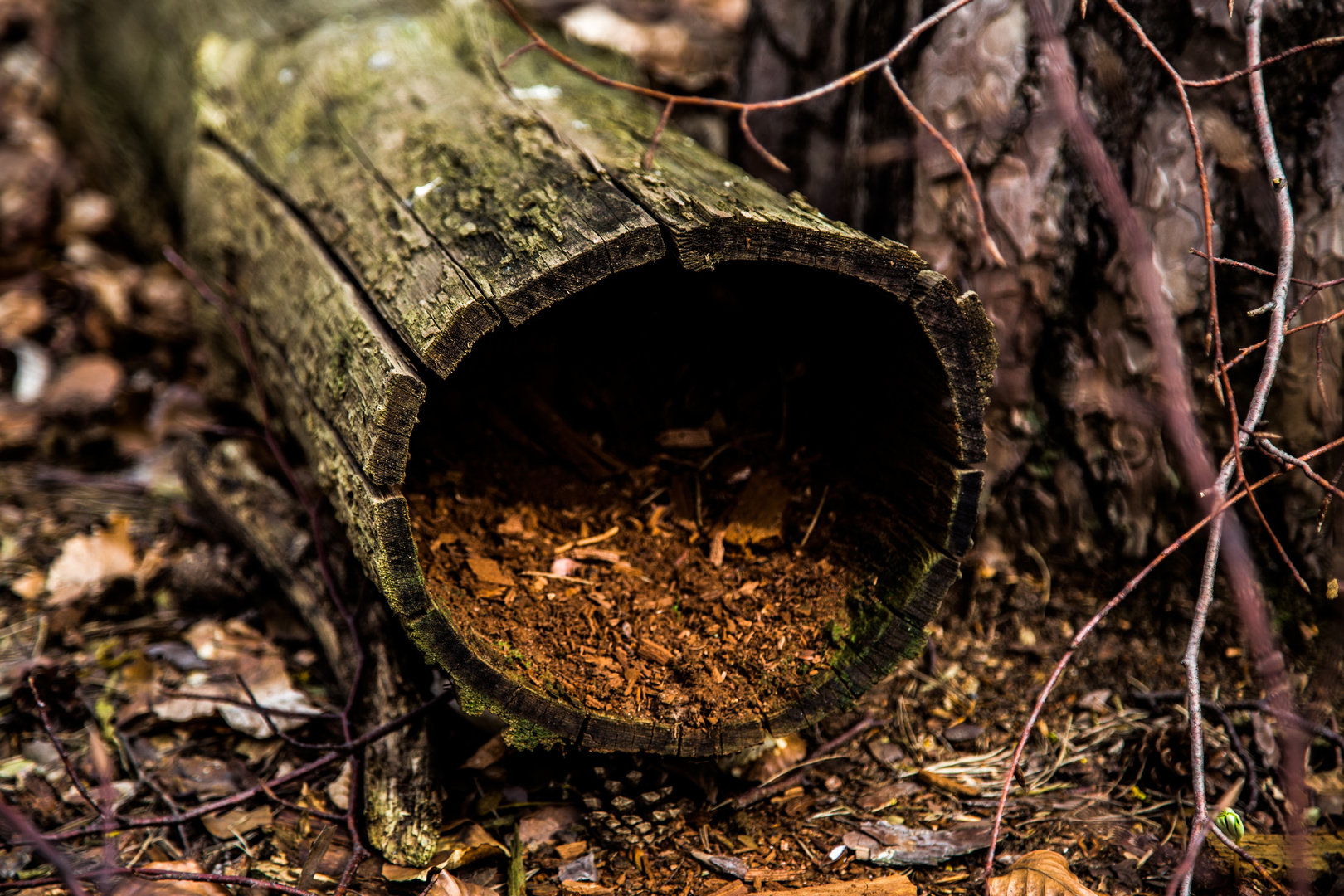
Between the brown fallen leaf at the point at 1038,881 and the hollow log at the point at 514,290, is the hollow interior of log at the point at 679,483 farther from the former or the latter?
the brown fallen leaf at the point at 1038,881

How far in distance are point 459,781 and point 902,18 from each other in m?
1.98

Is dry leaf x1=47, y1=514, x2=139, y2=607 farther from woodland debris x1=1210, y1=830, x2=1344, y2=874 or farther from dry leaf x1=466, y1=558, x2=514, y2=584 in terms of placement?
woodland debris x1=1210, y1=830, x2=1344, y2=874

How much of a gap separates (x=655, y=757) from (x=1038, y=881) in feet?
2.26

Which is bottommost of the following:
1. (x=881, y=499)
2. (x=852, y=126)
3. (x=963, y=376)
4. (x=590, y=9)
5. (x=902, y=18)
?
(x=881, y=499)

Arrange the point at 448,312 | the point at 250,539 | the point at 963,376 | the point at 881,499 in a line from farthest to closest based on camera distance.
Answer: the point at 250,539, the point at 881,499, the point at 963,376, the point at 448,312

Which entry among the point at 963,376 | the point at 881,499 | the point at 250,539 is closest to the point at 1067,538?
the point at 881,499

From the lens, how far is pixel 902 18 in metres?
2.16

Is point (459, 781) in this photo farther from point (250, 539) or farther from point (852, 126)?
point (852, 126)

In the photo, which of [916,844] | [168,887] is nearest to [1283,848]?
[916,844]

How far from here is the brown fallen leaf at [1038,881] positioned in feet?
4.85

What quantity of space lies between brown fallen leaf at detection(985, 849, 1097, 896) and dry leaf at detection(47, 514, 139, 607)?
81.5 inches

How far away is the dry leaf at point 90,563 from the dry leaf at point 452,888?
1.24 metres

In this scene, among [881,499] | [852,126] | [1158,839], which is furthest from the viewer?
[852,126]

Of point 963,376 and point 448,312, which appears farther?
point 963,376
